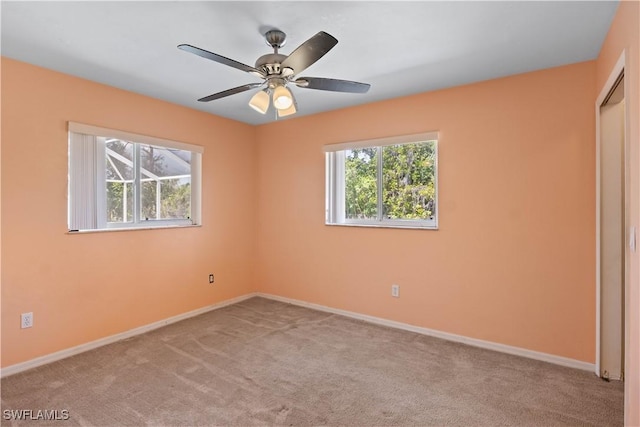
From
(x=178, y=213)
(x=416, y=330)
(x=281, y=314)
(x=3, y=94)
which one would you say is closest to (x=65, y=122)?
→ (x=3, y=94)

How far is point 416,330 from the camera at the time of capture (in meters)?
3.35

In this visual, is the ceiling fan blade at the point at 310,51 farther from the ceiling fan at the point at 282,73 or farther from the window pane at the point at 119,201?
the window pane at the point at 119,201

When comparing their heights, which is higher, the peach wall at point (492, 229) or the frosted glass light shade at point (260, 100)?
the frosted glass light shade at point (260, 100)

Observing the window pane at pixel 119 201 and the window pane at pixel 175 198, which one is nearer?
the window pane at pixel 119 201

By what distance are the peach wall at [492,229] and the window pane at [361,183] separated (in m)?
0.22

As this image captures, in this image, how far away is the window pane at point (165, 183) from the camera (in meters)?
3.52

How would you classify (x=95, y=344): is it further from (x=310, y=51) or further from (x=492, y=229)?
(x=492, y=229)

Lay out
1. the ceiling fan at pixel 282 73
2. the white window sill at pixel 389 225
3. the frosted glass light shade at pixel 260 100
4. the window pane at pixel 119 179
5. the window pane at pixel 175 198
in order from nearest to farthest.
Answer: the ceiling fan at pixel 282 73
the frosted glass light shade at pixel 260 100
the window pane at pixel 119 179
the white window sill at pixel 389 225
the window pane at pixel 175 198

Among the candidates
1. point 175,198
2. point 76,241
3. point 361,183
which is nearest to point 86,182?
point 76,241

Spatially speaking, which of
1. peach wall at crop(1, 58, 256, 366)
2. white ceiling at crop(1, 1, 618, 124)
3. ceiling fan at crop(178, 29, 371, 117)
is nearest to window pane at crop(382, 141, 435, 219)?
white ceiling at crop(1, 1, 618, 124)

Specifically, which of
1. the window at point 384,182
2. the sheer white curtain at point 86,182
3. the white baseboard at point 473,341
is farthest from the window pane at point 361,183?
the sheer white curtain at point 86,182

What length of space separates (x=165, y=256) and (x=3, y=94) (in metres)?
1.89

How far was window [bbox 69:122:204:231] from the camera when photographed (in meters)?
2.91

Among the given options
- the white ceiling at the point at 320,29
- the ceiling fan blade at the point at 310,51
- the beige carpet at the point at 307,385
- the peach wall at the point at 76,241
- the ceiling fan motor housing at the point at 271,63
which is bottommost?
the beige carpet at the point at 307,385
